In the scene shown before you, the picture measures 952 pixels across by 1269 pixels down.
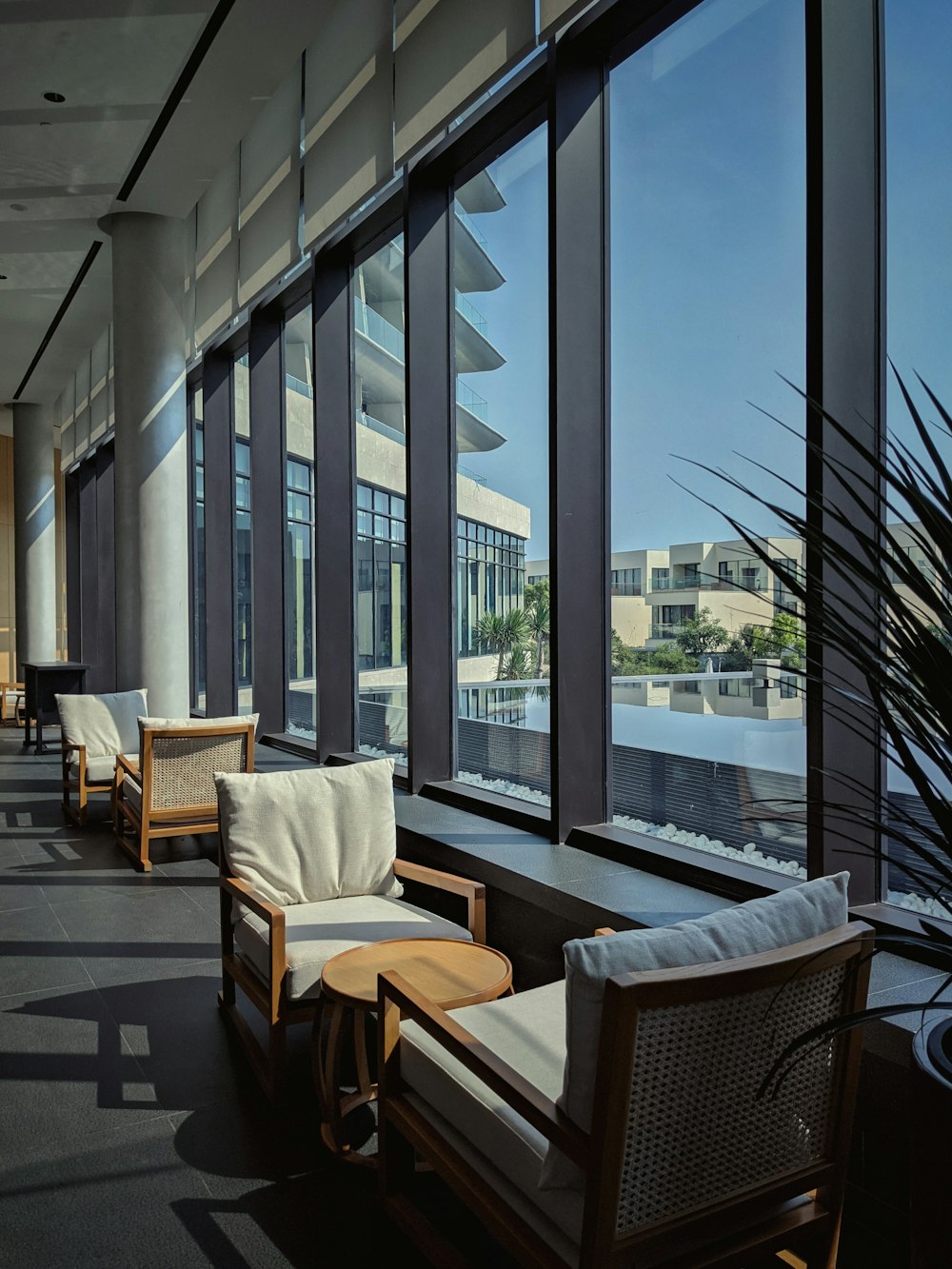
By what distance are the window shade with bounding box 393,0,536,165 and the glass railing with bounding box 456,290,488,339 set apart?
829 mm

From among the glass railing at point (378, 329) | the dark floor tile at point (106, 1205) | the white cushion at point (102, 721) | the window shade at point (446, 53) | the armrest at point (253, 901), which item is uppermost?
the window shade at point (446, 53)

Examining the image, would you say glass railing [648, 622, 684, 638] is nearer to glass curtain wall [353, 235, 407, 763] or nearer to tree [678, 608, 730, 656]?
tree [678, 608, 730, 656]

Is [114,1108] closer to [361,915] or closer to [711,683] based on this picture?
[361,915]

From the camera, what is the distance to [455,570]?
5766 millimetres

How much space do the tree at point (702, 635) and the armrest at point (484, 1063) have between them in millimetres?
1858

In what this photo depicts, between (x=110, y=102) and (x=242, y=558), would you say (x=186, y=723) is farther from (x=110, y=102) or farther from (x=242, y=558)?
(x=110, y=102)

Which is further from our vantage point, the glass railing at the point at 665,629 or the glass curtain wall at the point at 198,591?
the glass curtain wall at the point at 198,591

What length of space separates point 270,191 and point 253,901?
18.7ft

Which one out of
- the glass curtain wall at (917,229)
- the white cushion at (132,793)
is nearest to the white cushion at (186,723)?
→ the white cushion at (132,793)

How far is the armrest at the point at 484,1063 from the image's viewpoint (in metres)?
1.80

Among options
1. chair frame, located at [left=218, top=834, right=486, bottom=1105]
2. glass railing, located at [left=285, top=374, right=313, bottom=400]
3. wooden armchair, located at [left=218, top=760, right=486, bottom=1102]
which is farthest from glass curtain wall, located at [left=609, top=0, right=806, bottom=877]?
glass railing, located at [left=285, top=374, right=313, bottom=400]

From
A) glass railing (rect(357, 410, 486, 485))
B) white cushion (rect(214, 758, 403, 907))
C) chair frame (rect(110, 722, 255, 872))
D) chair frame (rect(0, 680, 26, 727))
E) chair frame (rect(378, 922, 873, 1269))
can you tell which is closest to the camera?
chair frame (rect(378, 922, 873, 1269))

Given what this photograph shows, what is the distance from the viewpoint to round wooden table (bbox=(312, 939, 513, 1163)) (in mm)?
2807

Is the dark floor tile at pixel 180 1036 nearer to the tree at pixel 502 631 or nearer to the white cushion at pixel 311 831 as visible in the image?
the white cushion at pixel 311 831
